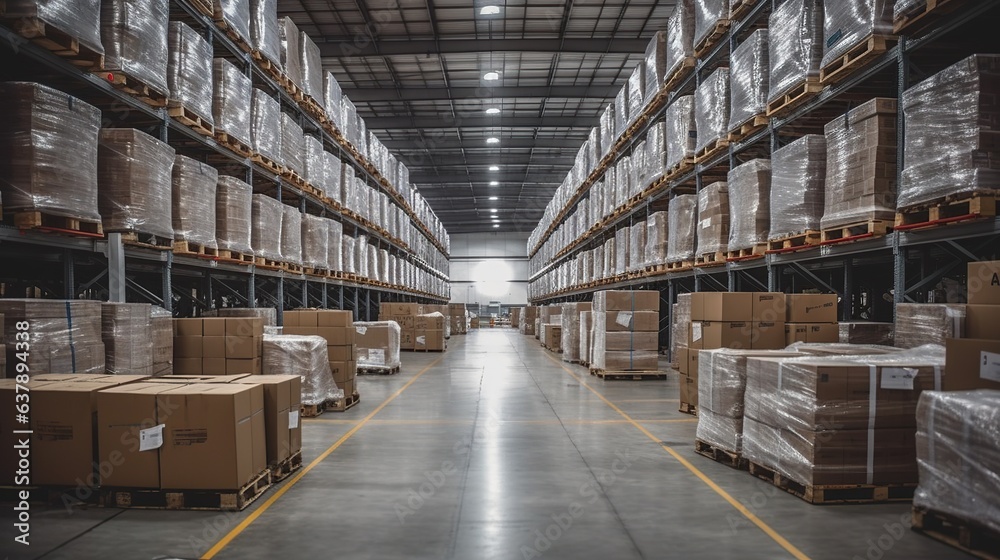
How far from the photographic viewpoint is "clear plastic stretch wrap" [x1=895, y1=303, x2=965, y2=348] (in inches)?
159

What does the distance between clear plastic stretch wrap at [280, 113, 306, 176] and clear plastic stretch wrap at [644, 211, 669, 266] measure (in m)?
5.93

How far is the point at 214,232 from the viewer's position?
6.56m

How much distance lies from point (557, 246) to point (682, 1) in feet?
43.1

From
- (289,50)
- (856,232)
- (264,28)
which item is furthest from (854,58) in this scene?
(289,50)

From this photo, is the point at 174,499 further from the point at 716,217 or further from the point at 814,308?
the point at 716,217

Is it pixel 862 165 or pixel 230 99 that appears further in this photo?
pixel 230 99

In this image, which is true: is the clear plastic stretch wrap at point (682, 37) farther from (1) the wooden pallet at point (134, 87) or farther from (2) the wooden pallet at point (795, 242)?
(1) the wooden pallet at point (134, 87)

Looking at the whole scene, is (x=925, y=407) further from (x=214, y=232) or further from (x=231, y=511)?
(x=214, y=232)

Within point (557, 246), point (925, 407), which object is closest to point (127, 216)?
point (925, 407)

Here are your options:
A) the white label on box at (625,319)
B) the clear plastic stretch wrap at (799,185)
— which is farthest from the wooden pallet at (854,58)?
the white label on box at (625,319)

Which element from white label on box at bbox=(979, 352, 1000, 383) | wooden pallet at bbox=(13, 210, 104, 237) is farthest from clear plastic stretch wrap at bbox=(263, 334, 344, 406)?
white label on box at bbox=(979, 352, 1000, 383)

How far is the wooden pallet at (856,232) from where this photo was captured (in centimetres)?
491

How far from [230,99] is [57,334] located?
3.79m

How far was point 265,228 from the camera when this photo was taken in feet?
26.0
